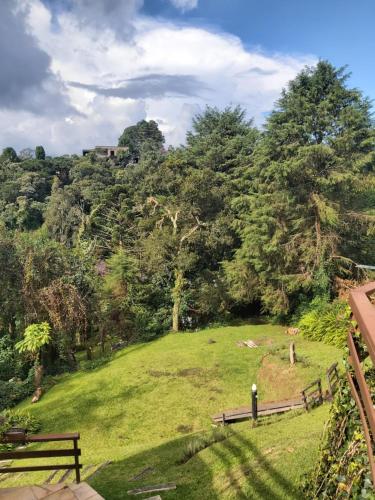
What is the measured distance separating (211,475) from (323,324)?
12.9 m

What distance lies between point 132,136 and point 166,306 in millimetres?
58225

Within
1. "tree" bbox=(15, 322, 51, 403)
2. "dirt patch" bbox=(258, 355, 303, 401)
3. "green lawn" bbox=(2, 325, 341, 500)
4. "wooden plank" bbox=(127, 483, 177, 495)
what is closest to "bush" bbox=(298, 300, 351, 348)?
"green lawn" bbox=(2, 325, 341, 500)

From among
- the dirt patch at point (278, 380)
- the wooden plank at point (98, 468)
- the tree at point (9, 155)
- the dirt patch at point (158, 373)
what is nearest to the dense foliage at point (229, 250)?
the dirt patch at point (158, 373)

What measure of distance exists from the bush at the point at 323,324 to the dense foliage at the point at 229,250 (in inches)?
11.7

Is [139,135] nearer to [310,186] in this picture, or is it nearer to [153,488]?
[310,186]

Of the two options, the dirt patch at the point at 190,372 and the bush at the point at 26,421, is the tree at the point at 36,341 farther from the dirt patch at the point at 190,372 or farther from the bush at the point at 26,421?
the dirt patch at the point at 190,372

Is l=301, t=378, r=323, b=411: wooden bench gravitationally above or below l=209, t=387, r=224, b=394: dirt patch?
above

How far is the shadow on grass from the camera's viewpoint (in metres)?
6.12

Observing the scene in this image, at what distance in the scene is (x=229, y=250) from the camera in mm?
26859

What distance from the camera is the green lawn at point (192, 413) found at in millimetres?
6840

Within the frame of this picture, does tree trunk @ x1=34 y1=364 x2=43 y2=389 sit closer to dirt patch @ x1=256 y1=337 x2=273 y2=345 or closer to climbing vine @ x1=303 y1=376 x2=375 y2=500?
dirt patch @ x1=256 y1=337 x2=273 y2=345

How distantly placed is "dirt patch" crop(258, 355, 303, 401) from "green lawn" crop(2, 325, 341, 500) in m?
0.04

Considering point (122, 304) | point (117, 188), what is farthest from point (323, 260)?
point (117, 188)

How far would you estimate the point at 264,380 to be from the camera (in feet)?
48.3
